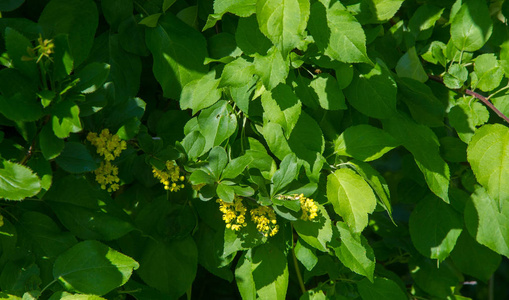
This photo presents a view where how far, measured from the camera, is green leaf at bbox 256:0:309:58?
0.97 meters

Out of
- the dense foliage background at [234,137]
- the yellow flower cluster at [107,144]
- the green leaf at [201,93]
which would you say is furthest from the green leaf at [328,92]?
the yellow flower cluster at [107,144]

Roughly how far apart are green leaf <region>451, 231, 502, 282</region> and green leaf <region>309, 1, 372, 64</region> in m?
0.80

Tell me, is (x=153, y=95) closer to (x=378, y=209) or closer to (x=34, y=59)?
(x=34, y=59)

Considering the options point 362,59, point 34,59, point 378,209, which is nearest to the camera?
point 34,59

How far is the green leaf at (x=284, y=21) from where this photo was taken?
3.19 ft

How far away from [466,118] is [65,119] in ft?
3.11

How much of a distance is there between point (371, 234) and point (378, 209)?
115 centimetres

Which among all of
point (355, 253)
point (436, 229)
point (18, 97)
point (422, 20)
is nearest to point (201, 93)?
point (18, 97)

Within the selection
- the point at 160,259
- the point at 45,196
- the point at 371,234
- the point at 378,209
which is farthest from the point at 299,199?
the point at 371,234

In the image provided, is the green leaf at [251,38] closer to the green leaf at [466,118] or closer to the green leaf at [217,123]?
the green leaf at [217,123]

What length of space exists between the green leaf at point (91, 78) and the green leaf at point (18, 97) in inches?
3.3

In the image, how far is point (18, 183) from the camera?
0.98m

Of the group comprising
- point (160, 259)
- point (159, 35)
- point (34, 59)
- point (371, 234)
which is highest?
point (34, 59)

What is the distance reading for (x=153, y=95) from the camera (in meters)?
1.56
